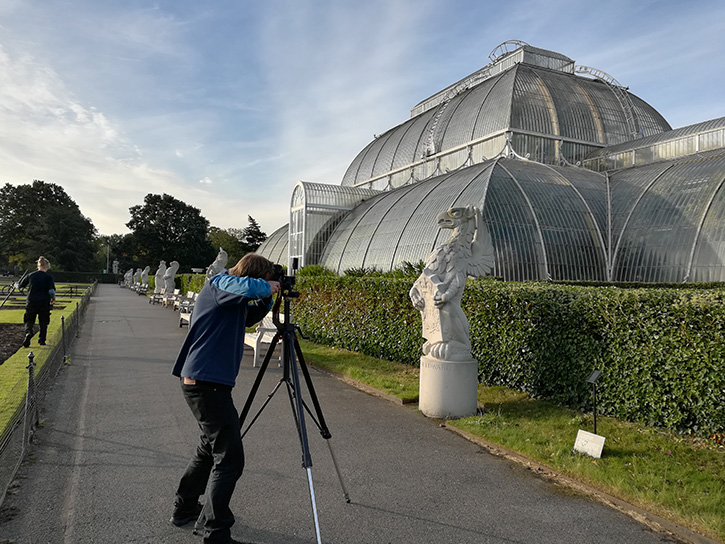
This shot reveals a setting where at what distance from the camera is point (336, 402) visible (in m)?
7.04

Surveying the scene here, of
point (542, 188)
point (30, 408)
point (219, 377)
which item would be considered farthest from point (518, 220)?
point (219, 377)

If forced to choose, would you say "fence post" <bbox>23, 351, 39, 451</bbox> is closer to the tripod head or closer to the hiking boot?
the hiking boot

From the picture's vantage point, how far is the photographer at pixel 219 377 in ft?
9.95

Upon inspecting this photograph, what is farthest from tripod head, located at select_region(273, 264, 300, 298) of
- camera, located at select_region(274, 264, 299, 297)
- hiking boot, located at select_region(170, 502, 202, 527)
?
hiking boot, located at select_region(170, 502, 202, 527)

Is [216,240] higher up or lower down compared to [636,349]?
higher up

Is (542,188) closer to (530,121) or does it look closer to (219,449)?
(530,121)

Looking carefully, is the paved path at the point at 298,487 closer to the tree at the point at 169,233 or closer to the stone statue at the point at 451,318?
the stone statue at the point at 451,318

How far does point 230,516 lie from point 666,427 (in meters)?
4.75

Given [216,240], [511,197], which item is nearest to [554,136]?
[511,197]

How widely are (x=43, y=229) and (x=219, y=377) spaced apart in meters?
73.6

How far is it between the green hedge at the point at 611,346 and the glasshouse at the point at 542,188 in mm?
7691

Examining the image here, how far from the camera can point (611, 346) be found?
19.5 feet

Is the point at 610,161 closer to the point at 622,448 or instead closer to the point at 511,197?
the point at 511,197

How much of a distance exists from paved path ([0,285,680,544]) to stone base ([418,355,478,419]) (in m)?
0.27
